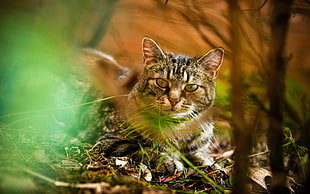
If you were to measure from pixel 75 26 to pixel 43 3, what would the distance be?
0.64 m

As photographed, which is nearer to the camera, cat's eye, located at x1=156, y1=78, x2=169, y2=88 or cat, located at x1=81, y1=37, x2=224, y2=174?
cat, located at x1=81, y1=37, x2=224, y2=174

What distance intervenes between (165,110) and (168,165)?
32 centimetres

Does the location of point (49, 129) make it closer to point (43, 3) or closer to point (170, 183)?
point (170, 183)

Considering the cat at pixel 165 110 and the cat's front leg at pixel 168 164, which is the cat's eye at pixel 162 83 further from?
the cat's front leg at pixel 168 164

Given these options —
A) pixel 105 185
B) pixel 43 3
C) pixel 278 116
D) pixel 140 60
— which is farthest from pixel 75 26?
pixel 278 116

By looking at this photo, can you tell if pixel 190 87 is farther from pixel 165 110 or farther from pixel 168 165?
pixel 168 165

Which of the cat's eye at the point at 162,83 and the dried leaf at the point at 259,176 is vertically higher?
the cat's eye at the point at 162,83

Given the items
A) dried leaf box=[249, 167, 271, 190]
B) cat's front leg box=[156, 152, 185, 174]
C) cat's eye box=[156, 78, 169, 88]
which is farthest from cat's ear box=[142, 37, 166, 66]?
dried leaf box=[249, 167, 271, 190]

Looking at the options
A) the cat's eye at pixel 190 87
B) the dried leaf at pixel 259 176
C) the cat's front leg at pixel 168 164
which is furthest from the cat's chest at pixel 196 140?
the dried leaf at pixel 259 176

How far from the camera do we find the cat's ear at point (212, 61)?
2.13 m

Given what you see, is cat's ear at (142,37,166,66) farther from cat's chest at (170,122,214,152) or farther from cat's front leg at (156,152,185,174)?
cat's front leg at (156,152,185,174)

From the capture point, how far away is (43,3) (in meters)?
3.74

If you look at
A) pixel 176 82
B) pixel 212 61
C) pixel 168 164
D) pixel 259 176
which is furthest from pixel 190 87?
pixel 259 176

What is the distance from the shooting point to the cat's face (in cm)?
203
